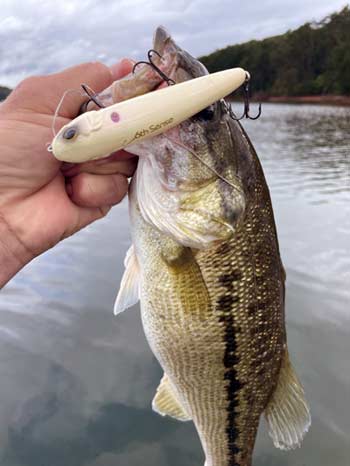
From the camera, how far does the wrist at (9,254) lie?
2.26m

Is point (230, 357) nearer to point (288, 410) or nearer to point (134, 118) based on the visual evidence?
point (288, 410)

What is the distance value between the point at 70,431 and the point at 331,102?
64.8 meters

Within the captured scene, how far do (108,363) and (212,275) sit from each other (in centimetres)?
281

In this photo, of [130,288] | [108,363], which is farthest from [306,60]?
[130,288]

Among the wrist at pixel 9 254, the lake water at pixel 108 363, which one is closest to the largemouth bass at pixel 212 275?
the wrist at pixel 9 254

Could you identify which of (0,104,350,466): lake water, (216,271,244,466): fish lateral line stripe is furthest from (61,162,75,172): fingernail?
(0,104,350,466): lake water

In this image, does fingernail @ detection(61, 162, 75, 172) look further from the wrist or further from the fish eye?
the fish eye

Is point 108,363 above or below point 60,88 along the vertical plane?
below

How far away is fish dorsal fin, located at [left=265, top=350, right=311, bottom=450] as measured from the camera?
2385 mm

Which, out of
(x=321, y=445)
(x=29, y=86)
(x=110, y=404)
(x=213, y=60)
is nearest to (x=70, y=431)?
(x=110, y=404)

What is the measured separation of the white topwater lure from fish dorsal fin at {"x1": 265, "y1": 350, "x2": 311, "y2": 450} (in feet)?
4.57

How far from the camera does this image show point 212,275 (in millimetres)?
2035

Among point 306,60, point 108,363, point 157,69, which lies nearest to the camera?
point 157,69

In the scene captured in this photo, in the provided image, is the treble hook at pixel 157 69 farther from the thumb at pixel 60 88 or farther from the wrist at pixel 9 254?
the wrist at pixel 9 254
